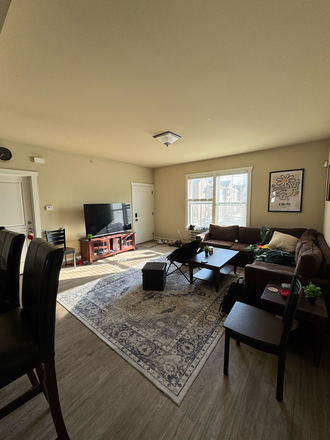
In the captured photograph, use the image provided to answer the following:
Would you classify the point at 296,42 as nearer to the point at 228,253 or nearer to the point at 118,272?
the point at 228,253

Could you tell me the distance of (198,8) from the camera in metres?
1.14

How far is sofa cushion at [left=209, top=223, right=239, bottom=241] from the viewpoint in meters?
4.62

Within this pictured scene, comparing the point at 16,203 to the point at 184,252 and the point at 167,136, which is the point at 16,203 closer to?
the point at 167,136

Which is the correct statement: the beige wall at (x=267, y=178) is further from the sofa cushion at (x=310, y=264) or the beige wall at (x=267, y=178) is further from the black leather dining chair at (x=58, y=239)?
the black leather dining chair at (x=58, y=239)

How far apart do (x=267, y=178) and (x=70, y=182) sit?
16.0 ft

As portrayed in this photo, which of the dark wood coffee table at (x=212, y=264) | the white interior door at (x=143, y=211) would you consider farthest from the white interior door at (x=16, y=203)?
the dark wood coffee table at (x=212, y=264)

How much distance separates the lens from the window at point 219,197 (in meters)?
4.84

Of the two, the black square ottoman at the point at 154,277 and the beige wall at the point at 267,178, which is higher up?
the beige wall at the point at 267,178

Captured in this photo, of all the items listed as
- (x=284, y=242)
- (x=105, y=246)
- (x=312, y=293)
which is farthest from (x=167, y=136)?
(x=105, y=246)

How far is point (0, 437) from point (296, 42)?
350 cm

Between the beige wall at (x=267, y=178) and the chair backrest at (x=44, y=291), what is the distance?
15.5 ft

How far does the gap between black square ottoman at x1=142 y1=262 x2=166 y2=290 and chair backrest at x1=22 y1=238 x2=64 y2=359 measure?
76.4 inches

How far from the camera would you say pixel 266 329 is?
1462 mm

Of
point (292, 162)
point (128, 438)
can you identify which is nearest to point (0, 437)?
point (128, 438)
